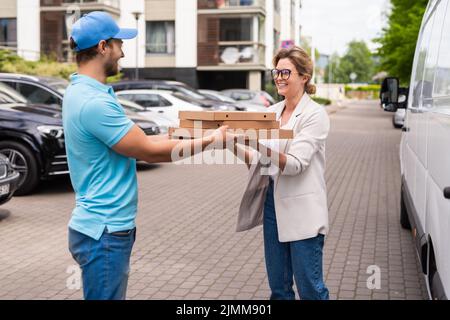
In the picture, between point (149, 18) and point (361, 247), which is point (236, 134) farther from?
point (149, 18)

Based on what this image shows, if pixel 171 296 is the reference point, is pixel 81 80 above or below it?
above

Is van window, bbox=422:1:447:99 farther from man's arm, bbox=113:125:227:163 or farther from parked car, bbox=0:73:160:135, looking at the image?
parked car, bbox=0:73:160:135

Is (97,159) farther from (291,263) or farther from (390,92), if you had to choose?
(390,92)

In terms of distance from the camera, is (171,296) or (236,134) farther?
(171,296)

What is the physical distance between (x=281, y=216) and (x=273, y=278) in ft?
1.48

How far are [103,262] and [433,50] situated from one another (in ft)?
9.83

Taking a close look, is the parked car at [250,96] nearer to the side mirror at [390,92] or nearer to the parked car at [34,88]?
the parked car at [34,88]

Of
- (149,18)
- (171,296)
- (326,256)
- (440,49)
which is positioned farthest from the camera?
(149,18)

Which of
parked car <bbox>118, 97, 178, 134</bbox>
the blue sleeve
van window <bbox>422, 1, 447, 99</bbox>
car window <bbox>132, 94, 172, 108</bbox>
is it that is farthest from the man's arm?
car window <bbox>132, 94, 172, 108</bbox>

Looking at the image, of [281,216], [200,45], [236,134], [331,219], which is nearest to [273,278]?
[281,216]

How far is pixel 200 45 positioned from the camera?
133ft

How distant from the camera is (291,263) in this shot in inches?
160

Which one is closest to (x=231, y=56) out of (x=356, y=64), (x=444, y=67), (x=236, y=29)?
(x=236, y=29)

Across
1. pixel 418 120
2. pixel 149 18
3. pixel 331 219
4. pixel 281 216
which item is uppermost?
pixel 149 18
